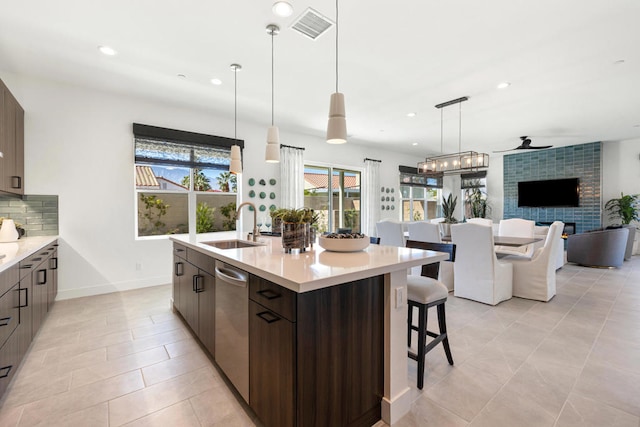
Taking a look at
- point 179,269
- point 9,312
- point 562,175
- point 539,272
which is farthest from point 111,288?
point 562,175

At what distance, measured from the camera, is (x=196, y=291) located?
2447 millimetres

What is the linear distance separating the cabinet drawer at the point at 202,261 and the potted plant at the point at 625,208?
A: 890 cm

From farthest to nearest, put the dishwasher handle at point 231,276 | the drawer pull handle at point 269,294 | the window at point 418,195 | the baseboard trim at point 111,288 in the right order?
the window at point 418,195
the baseboard trim at point 111,288
the dishwasher handle at point 231,276
the drawer pull handle at point 269,294

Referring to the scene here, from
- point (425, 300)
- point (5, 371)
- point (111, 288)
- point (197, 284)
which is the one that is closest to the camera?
point (5, 371)

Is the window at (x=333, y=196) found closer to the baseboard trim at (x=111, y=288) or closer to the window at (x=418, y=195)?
the window at (x=418, y=195)

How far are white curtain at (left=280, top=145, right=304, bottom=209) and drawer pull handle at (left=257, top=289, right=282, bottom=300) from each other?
4280 mm

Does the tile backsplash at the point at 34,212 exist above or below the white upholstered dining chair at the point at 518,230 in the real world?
above

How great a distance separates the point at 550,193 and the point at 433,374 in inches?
316

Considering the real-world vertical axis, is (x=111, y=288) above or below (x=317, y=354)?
below

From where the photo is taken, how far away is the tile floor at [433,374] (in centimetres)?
170

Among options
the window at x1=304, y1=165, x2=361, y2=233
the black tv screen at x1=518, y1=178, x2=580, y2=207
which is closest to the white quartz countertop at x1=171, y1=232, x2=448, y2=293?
the window at x1=304, y1=165, x2=361, y2=233

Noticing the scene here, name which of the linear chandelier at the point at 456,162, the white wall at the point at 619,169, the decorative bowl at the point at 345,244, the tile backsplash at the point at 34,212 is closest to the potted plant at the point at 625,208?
the white wall at the point at 619,169

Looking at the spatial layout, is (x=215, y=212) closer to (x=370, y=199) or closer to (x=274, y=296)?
(x=370, y=199)

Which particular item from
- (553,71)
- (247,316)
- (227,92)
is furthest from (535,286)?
(227,92)
